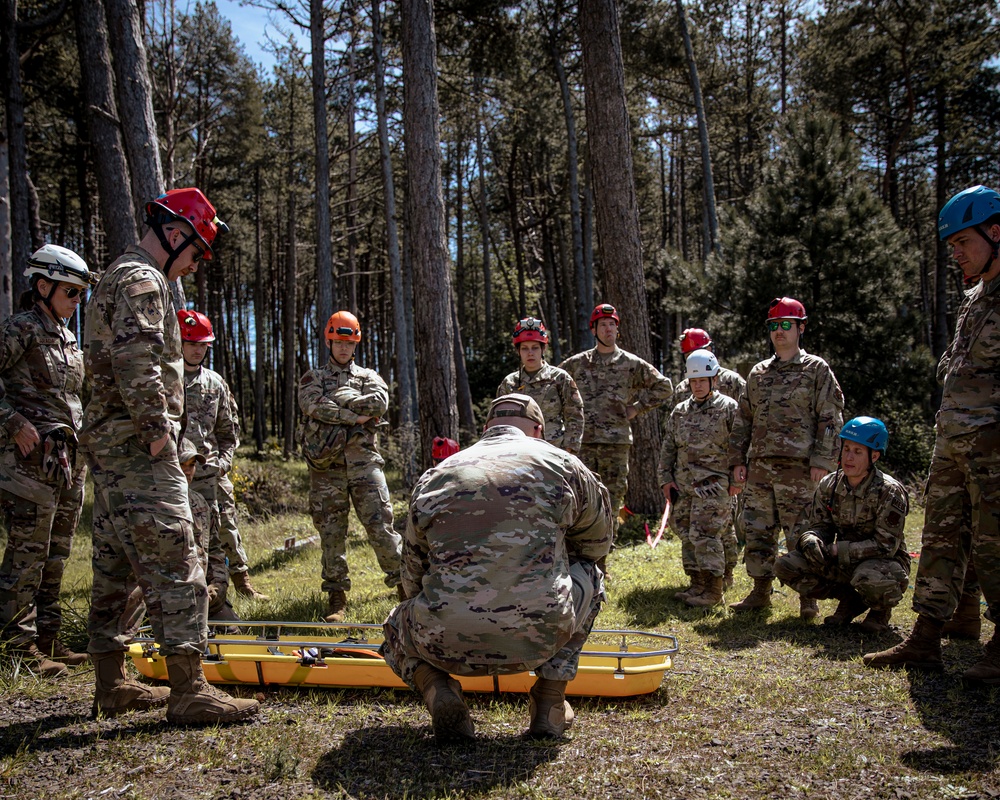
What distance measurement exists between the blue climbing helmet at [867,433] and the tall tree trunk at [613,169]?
4.80 m

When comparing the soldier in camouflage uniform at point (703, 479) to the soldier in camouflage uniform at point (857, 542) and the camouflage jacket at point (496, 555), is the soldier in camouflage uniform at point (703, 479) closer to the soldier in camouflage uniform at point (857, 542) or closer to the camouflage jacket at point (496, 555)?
the soldier in camouflage uniform at point (857, 542)

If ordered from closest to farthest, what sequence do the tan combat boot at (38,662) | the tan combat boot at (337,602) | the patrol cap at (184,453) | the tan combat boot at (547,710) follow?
1. the tan combat boot at (547,710)
2. the patrol cap at (184,453)
3. the tan combat boot at (38,662)
4. the tan combat boot at (337,602)

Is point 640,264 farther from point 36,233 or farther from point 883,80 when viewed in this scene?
point 883,80

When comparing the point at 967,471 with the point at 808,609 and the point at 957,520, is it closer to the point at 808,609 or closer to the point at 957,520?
the point at 957,520

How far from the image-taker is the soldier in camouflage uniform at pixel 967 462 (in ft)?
13.2

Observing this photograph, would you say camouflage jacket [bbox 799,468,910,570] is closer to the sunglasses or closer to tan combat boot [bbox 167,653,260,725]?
Result: the sunglasses

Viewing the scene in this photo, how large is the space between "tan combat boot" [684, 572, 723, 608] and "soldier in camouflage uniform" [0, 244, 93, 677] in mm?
4983

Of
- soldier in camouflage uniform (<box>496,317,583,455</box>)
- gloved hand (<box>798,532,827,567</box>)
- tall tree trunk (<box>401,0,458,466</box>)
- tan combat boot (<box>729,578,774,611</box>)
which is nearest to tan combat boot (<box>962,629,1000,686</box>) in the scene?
gloved hand (<box>798,532,827,567</box>)

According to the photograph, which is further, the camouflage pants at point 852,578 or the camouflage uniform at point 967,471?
the camouflage pants at point 852,578

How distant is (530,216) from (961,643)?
26331mm

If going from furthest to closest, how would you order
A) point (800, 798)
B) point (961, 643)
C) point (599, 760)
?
point (961, 643) < point (599, 760) < point (800, 798)

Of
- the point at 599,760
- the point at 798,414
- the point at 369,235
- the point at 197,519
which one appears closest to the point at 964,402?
the point at 798,414

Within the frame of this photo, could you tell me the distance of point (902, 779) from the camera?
118 inches

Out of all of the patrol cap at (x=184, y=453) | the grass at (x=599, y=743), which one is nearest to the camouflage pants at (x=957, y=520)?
the grass at (x=599, y=743)
